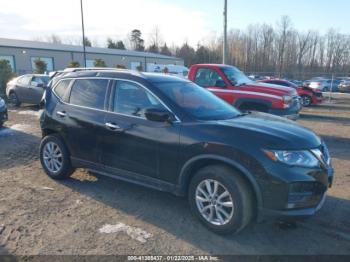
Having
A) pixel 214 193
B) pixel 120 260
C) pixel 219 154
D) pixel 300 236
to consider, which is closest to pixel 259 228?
pixel 300 236

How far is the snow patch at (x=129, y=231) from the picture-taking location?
3.86 metres

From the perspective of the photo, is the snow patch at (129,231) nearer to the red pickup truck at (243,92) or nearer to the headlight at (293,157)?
the headlight at (293,157)

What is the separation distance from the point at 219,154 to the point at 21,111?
13.1 m

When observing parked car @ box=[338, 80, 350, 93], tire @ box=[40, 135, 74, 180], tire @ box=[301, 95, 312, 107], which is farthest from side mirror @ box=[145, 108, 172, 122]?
parked car @ box=[338, 80, 350, 93]

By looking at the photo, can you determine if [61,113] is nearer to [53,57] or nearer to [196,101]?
[196,101]

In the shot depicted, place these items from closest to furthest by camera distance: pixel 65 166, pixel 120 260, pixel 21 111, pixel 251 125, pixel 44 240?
pixel 120 260, pixel 44 240, pixel 251 125, pixel 65 166, pixel 21 111

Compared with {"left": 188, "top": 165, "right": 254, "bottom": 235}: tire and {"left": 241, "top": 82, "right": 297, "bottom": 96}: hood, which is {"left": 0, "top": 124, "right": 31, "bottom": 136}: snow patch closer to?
{"left": 241, "top": 82, "right": 297, "bottom": 96}: hood

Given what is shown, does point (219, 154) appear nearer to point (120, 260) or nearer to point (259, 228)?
point (259, 228)

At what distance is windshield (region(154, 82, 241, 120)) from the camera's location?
14.4 ft

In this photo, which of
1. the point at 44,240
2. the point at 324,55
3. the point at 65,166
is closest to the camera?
the point at 44,240

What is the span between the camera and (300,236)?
3928 mm

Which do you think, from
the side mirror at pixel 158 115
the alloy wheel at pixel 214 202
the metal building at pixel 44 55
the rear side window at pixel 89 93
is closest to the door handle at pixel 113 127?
the rear side window at pixel 89 93

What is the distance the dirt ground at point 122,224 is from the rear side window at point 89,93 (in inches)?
54.1

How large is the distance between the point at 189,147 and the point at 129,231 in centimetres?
124
